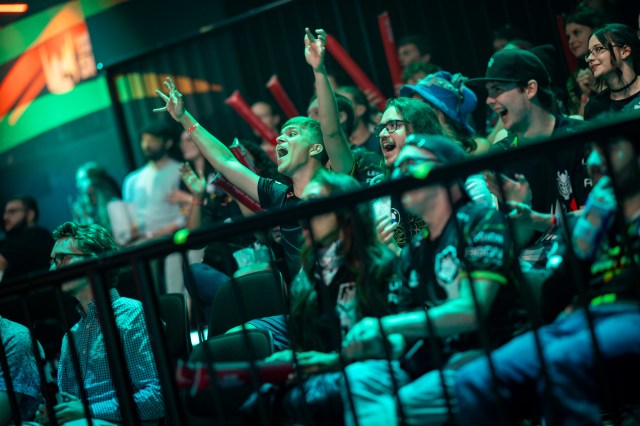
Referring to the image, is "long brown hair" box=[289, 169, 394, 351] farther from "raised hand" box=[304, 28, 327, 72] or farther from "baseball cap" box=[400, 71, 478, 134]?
"baseball cap" box=[400, 71, 478, 134]

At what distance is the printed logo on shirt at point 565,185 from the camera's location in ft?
11.9

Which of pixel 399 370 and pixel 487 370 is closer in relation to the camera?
pixel 487 370

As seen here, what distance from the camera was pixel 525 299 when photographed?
2.46 metres

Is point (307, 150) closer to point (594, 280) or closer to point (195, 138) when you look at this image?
point (195, 138)

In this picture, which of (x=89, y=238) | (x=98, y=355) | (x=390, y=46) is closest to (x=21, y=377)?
(x=98, y=355)

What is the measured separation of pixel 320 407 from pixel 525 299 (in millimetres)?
733

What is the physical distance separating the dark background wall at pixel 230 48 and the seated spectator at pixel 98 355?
111 inches

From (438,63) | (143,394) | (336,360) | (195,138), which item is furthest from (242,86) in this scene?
(336,360)

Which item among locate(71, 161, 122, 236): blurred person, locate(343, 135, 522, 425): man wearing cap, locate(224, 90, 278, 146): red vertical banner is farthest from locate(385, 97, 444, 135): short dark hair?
locate(71, 161, 122, 236): blurred person

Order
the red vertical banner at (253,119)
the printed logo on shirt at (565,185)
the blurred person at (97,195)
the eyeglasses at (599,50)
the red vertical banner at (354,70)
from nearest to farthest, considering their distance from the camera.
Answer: the printed logo on shirt at (565,185) < the eyeglasses at (599,50) < the red vertical banner at (354,70) < the red vertical banner at (253,119) < the blurred person at (97,195)

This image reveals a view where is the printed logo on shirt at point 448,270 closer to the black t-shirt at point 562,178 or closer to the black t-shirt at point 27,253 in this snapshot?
the black t-shirt at point 562,178

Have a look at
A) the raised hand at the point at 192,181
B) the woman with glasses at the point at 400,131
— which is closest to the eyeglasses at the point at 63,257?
the woman with glasses at the point at 400,131

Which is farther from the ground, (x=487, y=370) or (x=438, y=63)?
(x=438, y=63)

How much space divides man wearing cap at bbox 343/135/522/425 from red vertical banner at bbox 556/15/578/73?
2.76 metres
